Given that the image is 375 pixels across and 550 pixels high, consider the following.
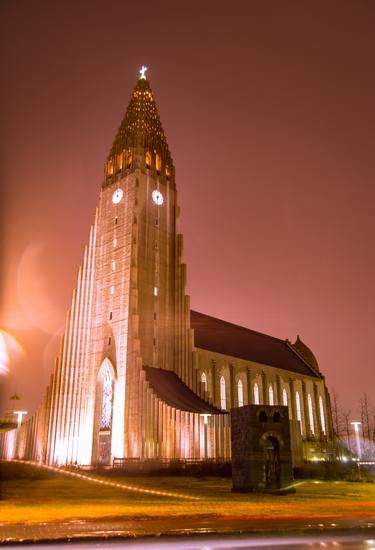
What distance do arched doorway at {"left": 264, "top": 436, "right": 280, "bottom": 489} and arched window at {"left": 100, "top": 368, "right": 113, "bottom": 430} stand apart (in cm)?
2894

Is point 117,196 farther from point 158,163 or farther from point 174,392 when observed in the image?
point 174,392

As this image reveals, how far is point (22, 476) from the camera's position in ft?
116

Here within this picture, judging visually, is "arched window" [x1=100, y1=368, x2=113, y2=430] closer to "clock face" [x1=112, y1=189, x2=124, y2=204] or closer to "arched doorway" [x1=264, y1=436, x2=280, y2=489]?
"clock face" [x1=112, y1=189, x2=124, y2=204]

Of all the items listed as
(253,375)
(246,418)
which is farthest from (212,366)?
(246,418)

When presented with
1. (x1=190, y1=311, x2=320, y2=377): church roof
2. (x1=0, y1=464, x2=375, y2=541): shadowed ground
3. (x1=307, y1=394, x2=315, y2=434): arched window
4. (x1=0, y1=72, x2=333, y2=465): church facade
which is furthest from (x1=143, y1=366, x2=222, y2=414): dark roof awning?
(x1=307, y1=394, x2=315, y2=434): arched window

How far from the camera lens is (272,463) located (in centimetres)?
2295

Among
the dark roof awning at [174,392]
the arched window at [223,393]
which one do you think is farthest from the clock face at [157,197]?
the arched window at [223,393]

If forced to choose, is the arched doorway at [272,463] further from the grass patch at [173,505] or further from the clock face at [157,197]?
the clock face at [157,197]

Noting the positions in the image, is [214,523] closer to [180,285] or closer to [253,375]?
[180,285]

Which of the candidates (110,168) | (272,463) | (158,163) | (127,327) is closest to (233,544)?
(272,463)

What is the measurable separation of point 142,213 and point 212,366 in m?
19.8

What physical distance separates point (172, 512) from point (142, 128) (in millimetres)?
52502

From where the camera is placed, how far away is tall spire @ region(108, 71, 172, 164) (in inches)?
2349

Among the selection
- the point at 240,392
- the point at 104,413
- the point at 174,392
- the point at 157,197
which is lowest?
the point at 104,413
